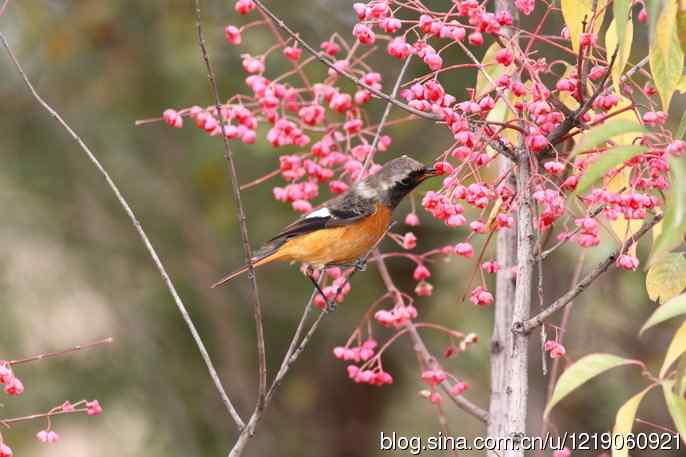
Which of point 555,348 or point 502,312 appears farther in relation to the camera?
point 502,312

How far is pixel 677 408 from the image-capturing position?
6.69 feet

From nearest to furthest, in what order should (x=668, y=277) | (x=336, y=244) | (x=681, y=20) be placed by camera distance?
(x=681, y=20), (x=668, y=277), (x=336, y=244)

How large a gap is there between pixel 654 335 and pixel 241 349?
10.5ft

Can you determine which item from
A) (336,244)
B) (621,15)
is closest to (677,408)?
(621,15)

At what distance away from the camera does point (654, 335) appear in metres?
7.59

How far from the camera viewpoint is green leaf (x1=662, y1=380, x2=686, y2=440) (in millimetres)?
2010

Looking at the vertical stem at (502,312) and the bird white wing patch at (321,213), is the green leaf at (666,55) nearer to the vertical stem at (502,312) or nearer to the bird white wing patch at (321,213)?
the vertical stem at (502,312)

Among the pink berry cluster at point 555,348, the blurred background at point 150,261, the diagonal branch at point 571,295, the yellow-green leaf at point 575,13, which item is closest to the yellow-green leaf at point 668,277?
the diagonal branch at point 571,295

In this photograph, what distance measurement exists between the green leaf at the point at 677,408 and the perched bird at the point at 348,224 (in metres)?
3.00

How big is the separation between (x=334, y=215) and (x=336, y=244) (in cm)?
17

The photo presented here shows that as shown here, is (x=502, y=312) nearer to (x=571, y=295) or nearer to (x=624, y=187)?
(x=624, y=187)

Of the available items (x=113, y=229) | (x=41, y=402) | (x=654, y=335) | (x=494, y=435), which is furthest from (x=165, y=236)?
(x=494, y=435)

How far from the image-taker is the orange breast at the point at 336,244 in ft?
16.9

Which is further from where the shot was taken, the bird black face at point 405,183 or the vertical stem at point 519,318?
the bird black face at point 405,183
